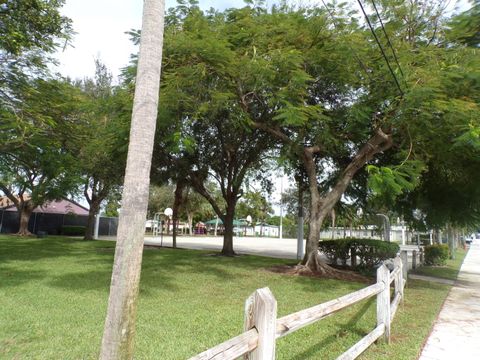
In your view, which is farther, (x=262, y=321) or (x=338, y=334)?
(x=338, y=334)

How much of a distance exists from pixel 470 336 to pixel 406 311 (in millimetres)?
1834

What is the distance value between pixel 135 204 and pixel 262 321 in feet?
5.30

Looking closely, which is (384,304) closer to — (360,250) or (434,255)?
(360,250)

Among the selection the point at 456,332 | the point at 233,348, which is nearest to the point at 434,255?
the point at 456,332

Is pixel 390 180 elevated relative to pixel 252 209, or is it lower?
lower

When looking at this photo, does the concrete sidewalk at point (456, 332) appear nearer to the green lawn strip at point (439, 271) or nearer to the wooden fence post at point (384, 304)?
the wooden fence post at point (384, 304)

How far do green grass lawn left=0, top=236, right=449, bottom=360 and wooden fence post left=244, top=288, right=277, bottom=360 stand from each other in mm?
2550

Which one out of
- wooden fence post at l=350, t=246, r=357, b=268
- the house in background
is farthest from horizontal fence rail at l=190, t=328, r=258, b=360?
the house in background

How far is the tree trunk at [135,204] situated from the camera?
11.7 ft

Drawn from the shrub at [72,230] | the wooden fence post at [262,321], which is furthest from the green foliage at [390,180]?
the shrub at [72,230]

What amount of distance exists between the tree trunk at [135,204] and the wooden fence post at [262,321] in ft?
3.96

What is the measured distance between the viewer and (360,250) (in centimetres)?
1568

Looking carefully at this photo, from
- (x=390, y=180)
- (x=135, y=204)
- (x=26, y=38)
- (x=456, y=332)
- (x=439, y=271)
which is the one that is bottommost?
(x=456, y=332)

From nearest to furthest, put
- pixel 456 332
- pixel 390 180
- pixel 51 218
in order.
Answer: pixel 456 332
pixel 390 180
pixel 51 218
